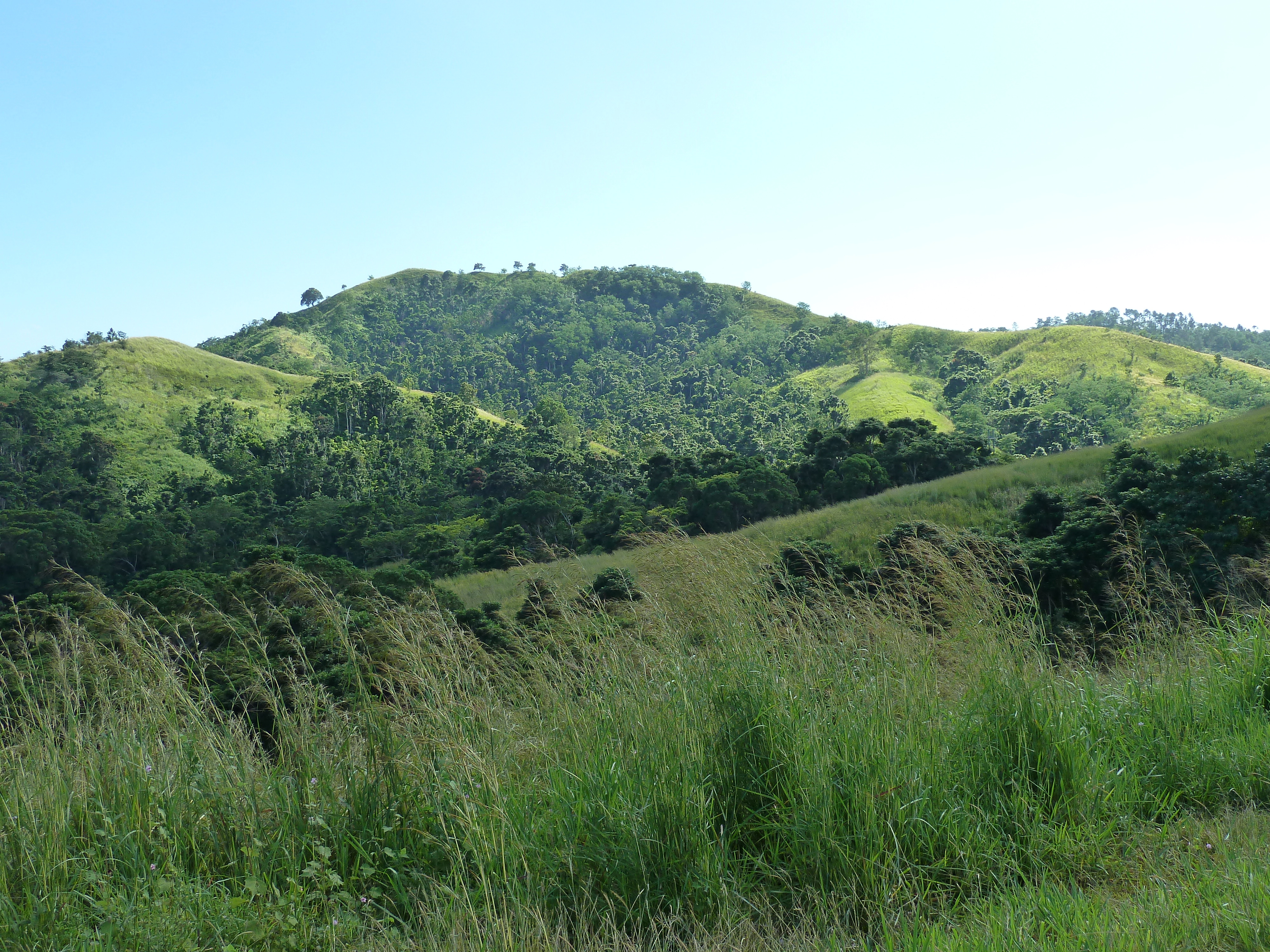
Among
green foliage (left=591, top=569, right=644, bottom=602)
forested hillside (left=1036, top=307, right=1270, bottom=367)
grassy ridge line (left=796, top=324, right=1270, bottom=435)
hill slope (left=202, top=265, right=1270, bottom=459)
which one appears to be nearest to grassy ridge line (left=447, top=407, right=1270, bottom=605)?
green foliage (left=591, top=569, right=644, bottom=602)

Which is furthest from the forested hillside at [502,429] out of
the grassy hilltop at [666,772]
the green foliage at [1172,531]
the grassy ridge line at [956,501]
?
the green foliage at [1172,531]

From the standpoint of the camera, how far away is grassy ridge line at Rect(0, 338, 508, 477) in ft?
190

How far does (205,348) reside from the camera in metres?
130

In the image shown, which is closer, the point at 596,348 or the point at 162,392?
the point at 162,392

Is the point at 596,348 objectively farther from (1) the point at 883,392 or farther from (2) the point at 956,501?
(2) the point at 956,501

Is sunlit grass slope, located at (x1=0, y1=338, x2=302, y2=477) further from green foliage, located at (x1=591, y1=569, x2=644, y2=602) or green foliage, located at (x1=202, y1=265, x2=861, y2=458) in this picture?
green foliage, located at (x1=591, y1=569, x2=644, y2=602)

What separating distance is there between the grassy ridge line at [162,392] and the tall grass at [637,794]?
2322 inches

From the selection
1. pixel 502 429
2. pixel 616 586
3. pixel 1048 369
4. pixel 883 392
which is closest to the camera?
pixel 616 586

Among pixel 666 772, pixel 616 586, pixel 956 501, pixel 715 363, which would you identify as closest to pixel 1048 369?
pixel 715 363

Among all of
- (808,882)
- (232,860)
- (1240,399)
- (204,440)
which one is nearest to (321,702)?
(232,860)

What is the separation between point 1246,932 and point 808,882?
4.25 feet

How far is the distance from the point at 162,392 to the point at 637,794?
258 ft

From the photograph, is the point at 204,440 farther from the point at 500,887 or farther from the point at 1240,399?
the point at 1240,399

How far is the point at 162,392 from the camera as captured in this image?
69.8m
